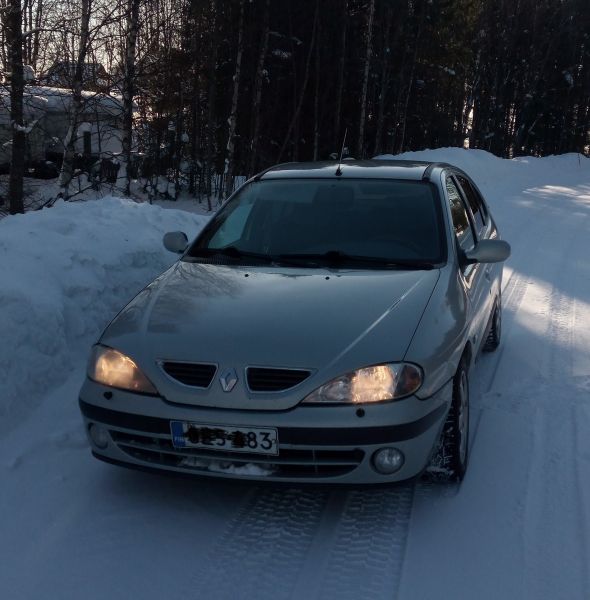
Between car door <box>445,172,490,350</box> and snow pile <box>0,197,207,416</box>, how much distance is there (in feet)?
8.65

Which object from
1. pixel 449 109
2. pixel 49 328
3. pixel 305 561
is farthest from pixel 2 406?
pixel 449 109

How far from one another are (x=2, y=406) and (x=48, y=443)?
1.41 ft

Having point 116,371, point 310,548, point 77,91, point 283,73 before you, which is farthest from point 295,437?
point 283,73

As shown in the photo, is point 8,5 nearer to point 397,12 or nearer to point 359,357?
point 359,357

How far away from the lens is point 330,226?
4.51 metres

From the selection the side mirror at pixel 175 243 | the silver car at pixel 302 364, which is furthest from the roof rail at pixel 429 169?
the side mirror at pixel 175 243

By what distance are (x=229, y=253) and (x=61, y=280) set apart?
5.61 feet

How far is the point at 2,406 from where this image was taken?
14.1ft

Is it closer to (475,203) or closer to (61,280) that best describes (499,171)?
(475,203)

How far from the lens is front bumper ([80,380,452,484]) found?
307cm

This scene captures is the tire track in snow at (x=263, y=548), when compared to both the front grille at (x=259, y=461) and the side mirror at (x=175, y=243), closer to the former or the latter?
the front grille at (x=259, y=461)

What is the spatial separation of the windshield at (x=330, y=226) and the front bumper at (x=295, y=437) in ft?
3.93

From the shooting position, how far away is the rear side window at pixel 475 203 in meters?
5.57

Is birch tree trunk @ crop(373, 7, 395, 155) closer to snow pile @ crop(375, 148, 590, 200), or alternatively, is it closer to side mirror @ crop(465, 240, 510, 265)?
snow pile @ crop(375, 148, 590, 200)
